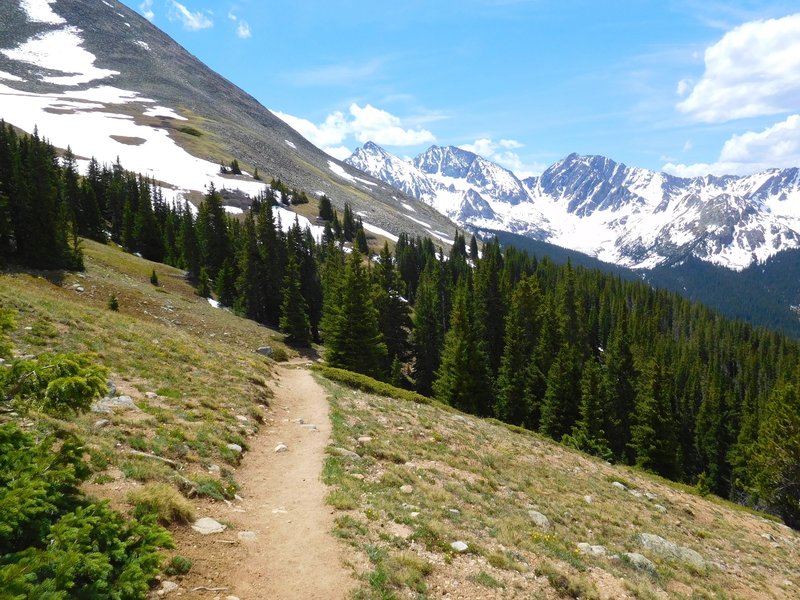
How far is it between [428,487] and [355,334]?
32.1 meters

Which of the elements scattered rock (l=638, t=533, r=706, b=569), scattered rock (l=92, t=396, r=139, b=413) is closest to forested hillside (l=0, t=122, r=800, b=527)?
scattered rock (l=638, t=533, r=706, b=569)

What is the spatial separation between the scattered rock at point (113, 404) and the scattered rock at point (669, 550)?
1813 centimetres

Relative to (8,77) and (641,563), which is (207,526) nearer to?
(641,563)

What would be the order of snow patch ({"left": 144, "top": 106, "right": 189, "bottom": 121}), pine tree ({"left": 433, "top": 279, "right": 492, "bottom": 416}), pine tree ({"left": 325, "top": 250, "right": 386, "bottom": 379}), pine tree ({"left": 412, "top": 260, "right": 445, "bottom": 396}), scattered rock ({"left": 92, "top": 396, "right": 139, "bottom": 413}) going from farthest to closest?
1. snow patch ({"left": 144, "top": 106, "right": 189, "bottom": 121})
2. pine tree ({"left": 412, "top": 260, "right": 445, "bottom": 396})
3. pine tree ({"left": 433, "top": 279, "right": 492, "bottom": 416})
4. pine tree ({"left": 325, "top": 250, "right": 386, "bottom": 379})
5. scattered rock ({"left": 92, "top": 396, "right": 139, "bottom": 413})

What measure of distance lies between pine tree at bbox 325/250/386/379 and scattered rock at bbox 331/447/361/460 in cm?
2895

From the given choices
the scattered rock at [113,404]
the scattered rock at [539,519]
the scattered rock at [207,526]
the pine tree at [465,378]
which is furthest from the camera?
the pine tree at [465,378]

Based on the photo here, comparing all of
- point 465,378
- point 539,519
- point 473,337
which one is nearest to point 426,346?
point 473,337

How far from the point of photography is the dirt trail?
8.50m

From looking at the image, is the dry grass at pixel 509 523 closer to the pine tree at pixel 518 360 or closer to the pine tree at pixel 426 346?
the pine tree at pixel 518 360

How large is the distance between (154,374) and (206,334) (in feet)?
88.6

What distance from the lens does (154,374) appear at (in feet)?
62.5

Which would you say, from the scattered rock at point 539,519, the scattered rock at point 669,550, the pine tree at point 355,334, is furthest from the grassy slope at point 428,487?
the pine tree at point 355,334

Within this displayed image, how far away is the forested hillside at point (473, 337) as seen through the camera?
44.4 meters

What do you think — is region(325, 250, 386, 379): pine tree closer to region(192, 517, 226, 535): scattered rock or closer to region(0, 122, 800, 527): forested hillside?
region(0, 122, 800, 527): forested hillside
